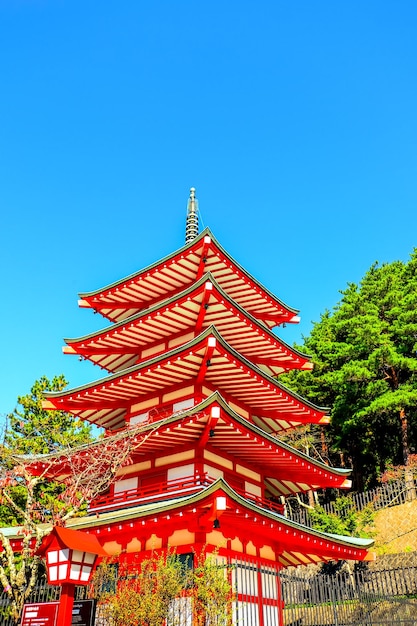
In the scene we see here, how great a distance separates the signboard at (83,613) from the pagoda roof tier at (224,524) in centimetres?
341

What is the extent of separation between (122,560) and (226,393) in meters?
6.28

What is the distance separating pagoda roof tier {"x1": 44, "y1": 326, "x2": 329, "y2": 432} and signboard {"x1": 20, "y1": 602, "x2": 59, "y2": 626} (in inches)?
309

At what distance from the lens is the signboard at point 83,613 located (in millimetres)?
10688

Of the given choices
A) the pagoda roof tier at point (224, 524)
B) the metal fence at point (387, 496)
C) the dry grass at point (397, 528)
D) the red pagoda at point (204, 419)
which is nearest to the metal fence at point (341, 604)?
the red pagoda at point (204, 419)

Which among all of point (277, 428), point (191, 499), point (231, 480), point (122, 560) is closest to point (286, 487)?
point (277, 428)

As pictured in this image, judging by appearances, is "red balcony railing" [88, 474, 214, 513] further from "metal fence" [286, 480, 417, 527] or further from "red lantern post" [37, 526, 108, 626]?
"metal fence" [286, 480, 417, 527]

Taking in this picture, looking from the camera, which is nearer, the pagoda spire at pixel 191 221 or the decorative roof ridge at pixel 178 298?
the decorative roof ridge at pixel 178 298

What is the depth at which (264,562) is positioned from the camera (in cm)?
1712

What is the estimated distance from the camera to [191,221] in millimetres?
25016

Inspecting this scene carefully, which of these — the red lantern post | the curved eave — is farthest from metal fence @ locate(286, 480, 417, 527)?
the red lantern post

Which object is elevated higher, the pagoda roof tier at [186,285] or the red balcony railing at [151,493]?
the pagoda roof tier at [186,285]

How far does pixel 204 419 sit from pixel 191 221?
11847 millimetres

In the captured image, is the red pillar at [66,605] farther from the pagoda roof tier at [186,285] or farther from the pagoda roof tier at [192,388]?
the pagoda roof tier at [186,285]

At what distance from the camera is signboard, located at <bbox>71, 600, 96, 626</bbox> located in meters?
10.7
